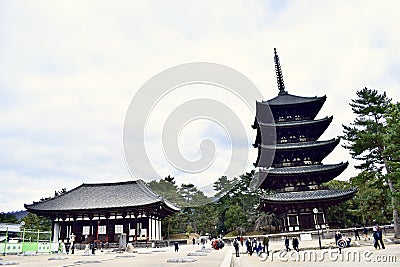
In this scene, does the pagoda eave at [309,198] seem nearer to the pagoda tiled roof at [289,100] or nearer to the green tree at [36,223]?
the pagoda tiled roof at [289,100]

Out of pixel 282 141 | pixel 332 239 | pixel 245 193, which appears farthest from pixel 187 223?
pixel 332 239

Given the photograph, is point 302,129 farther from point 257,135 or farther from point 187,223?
point 187,223

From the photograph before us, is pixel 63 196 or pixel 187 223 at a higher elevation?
pixel 63 196

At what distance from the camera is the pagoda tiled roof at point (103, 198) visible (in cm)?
3828

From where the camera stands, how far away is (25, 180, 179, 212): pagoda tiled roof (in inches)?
1507

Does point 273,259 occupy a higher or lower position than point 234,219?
lower

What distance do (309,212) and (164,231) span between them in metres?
28.4

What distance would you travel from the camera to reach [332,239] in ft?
89.4

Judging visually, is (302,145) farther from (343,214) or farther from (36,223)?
(36,223)

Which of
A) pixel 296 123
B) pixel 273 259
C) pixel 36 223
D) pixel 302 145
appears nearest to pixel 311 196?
pixel 302 145

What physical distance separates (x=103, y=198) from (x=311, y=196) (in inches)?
1060

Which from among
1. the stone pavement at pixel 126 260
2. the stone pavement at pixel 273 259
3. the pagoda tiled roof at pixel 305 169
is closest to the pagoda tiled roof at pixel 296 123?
the pagoda tiled roof at pixel 305 169

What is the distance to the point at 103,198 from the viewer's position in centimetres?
4150

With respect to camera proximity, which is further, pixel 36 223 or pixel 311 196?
pixel 36 223
